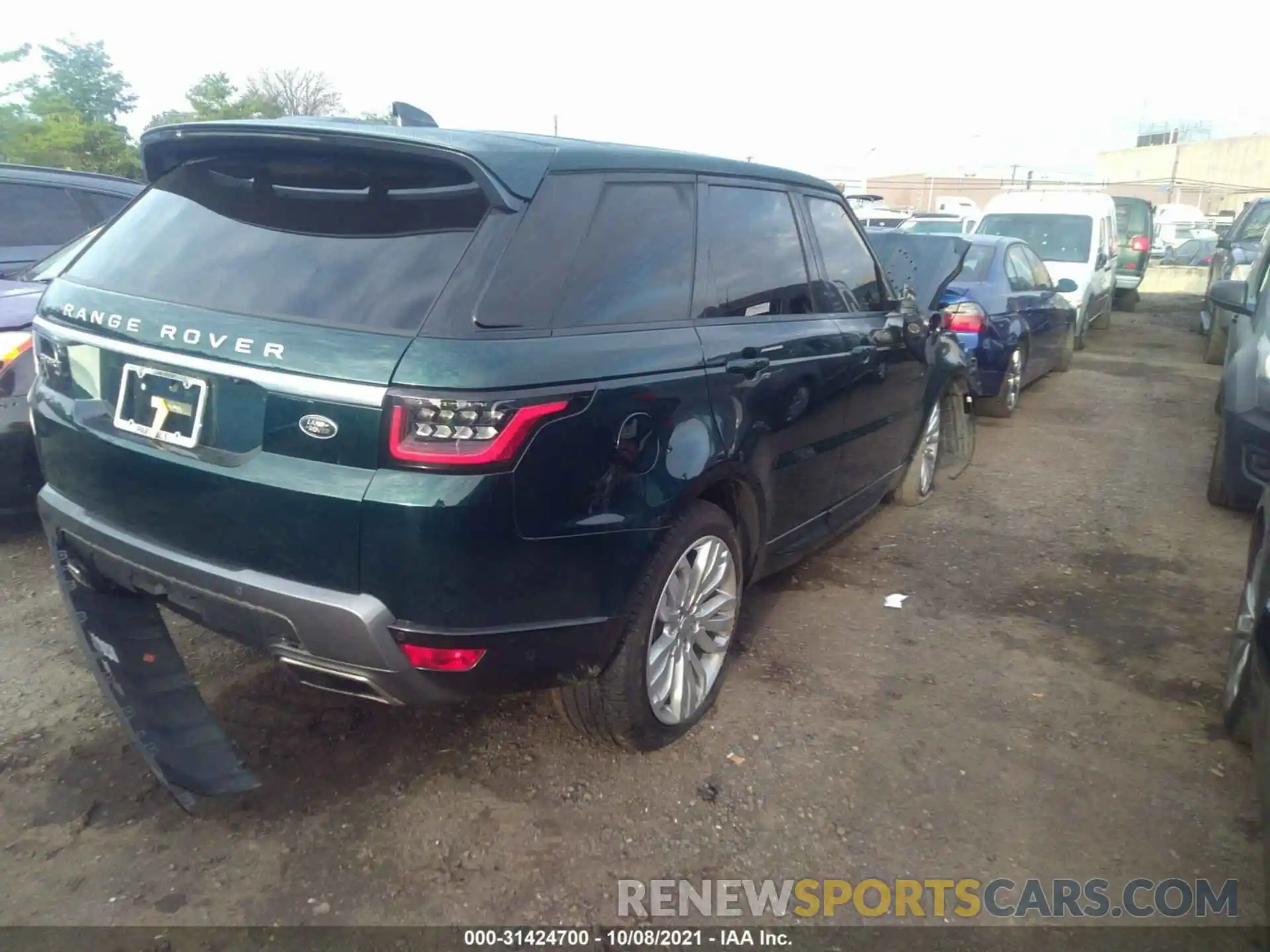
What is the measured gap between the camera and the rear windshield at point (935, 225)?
16.3 m

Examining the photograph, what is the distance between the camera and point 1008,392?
836 centimetres

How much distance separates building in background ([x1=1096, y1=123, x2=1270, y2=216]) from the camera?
48.3 meters

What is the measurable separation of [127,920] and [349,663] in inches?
32.3

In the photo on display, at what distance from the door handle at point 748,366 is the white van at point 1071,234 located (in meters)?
9.66

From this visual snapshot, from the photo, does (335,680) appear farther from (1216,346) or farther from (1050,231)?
(1050,231)

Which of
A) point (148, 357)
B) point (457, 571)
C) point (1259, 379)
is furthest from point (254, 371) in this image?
point (1259, 379)

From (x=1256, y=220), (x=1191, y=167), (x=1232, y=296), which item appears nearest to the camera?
(x=1232, y=296)

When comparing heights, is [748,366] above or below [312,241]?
below

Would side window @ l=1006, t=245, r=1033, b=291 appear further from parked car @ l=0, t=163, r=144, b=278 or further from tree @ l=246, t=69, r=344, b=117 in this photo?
tree @ l=246, t=69, r=344, b=117

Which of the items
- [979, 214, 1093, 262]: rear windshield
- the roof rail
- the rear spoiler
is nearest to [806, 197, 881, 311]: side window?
the rear spoiler

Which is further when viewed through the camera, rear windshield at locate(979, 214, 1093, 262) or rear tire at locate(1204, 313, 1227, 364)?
rear windshield at locate(979, 214, 1093, 262)

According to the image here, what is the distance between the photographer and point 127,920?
92.0 inches

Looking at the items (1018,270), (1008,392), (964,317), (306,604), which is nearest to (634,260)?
(306,604)

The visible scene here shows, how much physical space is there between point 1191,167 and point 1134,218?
163 feet
